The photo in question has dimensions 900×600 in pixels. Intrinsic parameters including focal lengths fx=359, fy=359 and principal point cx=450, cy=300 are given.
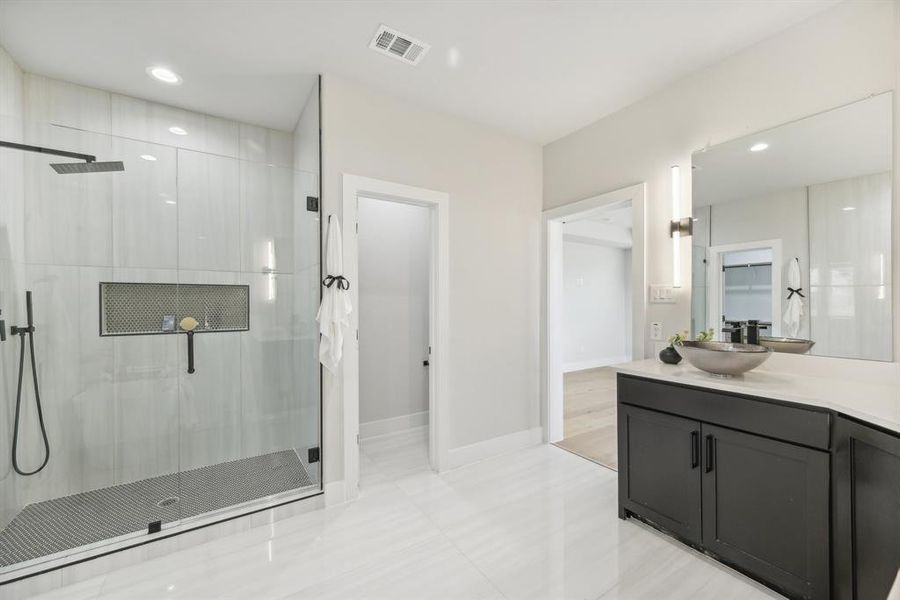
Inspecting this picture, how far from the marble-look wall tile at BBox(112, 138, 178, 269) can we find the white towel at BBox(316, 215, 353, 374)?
1.12 meters

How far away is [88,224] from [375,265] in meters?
2.06

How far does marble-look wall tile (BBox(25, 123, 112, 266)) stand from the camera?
6.79ft

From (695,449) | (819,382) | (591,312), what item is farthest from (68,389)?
(591,312)

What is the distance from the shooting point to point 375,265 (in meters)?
3.66

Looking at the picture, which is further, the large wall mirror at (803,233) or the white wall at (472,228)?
the white wall at (472,228)

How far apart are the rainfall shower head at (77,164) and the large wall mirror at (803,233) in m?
3.71

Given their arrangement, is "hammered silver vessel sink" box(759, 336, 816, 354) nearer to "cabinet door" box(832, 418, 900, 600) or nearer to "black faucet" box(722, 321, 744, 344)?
"black faucet" box(722, 321, 744, 344)

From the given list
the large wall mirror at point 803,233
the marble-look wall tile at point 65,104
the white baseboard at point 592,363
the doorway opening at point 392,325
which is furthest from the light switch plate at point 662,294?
the white baseboard at point 592,363

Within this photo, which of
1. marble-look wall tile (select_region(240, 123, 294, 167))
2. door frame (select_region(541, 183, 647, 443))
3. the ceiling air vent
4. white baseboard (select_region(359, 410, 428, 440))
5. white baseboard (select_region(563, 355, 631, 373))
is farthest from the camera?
white baseboard (select_region(563, 355, 631, 373))

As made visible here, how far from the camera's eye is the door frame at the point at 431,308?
2422 millimetres

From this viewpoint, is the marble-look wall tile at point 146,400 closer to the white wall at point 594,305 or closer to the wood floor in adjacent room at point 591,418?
the wood floor in adjacent room at point 591,418

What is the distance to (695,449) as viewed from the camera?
185cm

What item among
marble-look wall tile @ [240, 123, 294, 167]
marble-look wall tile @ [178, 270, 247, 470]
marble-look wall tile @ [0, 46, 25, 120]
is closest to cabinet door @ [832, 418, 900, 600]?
marble-look wall tile @ [178, 270, 247, 470]

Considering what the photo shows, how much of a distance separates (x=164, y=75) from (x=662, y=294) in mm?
3696
